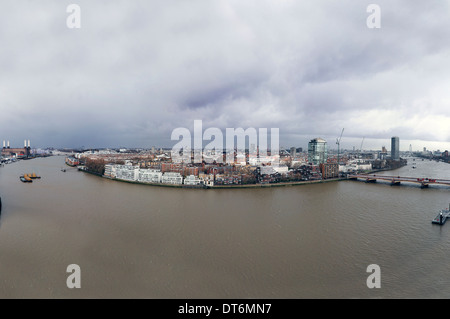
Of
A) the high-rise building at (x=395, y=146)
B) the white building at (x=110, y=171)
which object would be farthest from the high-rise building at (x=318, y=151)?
the high-rise building at (x=395, y=146)

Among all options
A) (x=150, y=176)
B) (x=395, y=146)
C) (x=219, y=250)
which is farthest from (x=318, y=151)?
(x=395, y=146)

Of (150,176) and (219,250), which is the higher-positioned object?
(150,176)

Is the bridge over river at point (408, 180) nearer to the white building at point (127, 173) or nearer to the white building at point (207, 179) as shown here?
the white building at point (207, 179)

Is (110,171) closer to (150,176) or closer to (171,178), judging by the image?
(150,176)

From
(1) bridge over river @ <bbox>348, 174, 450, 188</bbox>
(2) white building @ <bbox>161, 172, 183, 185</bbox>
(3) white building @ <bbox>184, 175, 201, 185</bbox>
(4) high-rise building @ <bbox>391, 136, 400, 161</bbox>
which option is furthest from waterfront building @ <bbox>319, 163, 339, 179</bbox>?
(4) high-rise building @ <bbox>391, 136, 400, 161</bbox>

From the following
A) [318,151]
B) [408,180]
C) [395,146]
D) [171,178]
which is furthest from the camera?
[395,146]
